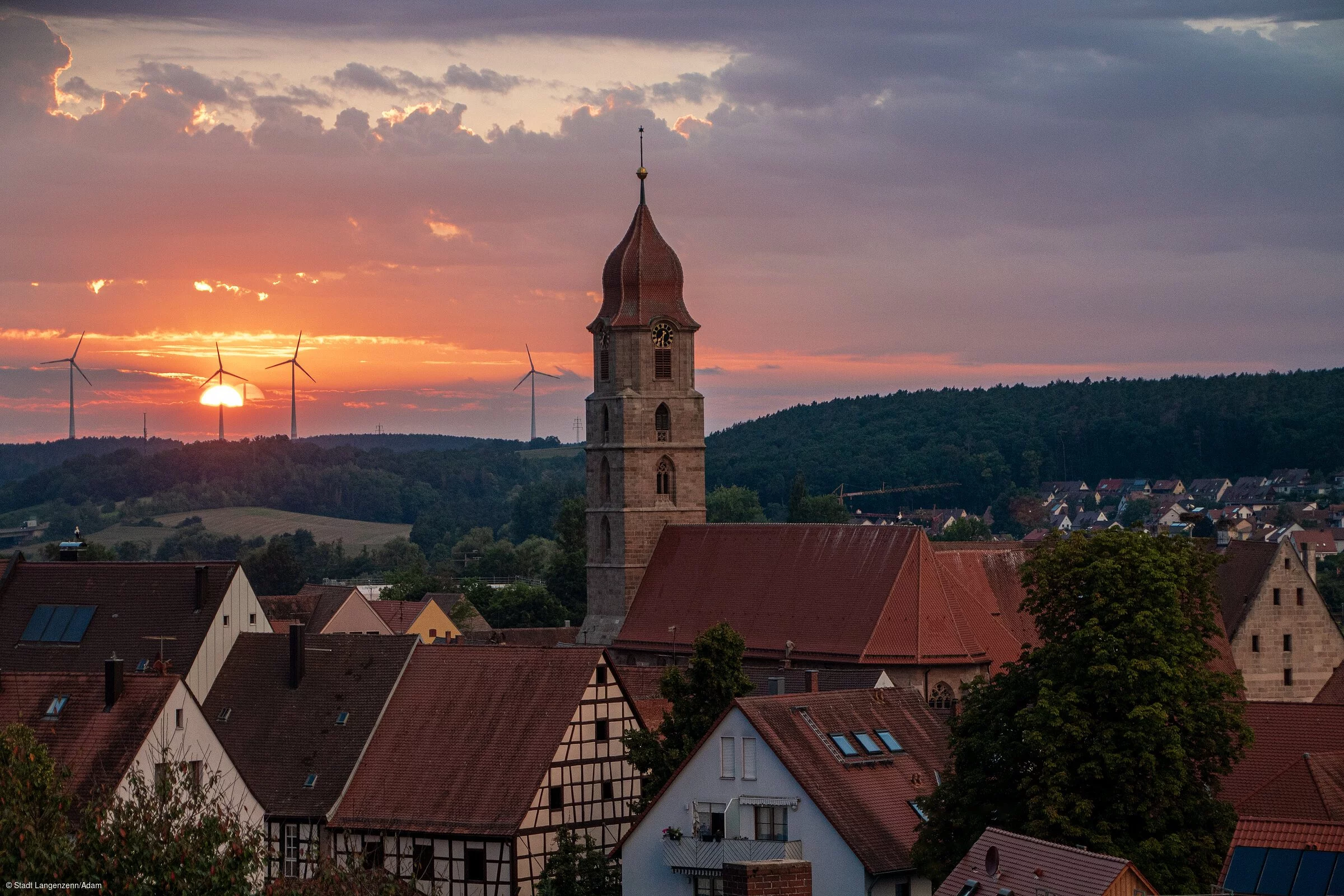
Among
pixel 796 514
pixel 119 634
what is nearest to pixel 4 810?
pixel 119 634

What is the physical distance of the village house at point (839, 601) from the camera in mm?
73250

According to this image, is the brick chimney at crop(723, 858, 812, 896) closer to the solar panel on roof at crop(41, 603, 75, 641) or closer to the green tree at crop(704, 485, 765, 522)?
the solar panel on roof at crop(41, 603, 75, 641)

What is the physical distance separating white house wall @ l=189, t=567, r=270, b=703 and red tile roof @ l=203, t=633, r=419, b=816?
30 centimetres

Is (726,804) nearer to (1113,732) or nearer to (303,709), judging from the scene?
(1113,732)

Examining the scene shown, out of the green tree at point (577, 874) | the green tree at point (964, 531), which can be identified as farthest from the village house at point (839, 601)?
the green tree at point (964, 531)

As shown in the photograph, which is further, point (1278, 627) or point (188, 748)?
point (1278, 627)

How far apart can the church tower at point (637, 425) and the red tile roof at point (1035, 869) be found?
159ft

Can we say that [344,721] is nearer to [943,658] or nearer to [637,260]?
[943,658]

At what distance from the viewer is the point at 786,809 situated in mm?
45875

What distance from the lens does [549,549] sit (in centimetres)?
19625

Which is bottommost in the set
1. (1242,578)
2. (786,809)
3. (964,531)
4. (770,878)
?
(770,878)

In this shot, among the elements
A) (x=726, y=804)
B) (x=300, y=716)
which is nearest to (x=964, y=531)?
(x=300, y=716)

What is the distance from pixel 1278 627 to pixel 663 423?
2537 cm

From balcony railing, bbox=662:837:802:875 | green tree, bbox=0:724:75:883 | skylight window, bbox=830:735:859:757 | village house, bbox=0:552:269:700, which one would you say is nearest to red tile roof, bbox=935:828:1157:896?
balcony railing, bbox=662:837:802:875
